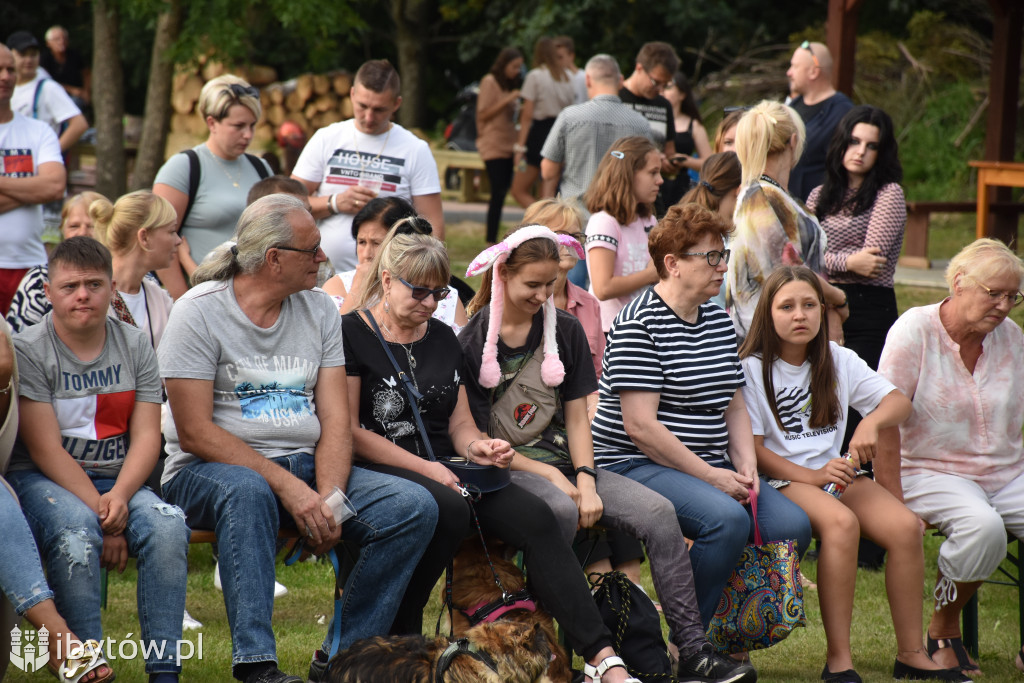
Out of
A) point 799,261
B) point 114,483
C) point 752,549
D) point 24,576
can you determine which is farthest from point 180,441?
point 799,261

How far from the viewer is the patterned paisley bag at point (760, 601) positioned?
3598 mm

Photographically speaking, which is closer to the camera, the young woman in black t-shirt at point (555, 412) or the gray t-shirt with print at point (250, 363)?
the gray t-shirt with print at point (250, 363)

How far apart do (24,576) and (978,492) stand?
129 inches

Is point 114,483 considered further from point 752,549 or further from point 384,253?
point 752,549

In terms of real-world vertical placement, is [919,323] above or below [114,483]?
above

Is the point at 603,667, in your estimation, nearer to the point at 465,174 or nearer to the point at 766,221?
the point at 766,221

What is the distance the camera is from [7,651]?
3301 mm

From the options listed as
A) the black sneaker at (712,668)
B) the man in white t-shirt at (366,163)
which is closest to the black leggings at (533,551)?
the black sneaker at (712,668)

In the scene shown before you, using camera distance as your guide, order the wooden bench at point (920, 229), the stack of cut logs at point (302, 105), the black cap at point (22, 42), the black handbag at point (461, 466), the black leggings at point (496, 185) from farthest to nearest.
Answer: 1. the stack of cut logs at point (302, 105)
2. the black leggings at point (496, 185)
3. the wooden bench at point (920, 229)
4. the black cap at point (22, 42)
5. the black handbag at point (461, 466)

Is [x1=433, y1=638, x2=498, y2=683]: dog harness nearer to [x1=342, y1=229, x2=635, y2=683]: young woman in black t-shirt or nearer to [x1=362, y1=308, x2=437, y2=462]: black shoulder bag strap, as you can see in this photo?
[x1=342, y1=229, x2=635, y2=683]: young woman in black t-shirt

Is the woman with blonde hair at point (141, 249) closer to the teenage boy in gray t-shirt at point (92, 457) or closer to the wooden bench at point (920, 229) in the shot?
the teenage boy in gray t-shirt at point (92, 457)

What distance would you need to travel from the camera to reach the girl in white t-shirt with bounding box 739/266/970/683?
3.91 meters

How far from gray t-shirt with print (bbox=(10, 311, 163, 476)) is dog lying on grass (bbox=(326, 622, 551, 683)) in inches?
40.9

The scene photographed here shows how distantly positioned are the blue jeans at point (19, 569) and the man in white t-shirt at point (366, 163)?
2.56 metres
